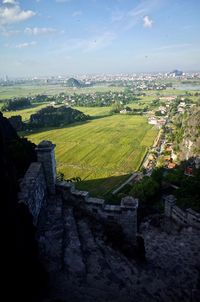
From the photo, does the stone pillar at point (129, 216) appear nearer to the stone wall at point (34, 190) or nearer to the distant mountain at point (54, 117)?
the stone wall at point (34, 190)

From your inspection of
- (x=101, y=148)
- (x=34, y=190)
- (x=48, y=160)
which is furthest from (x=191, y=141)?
(x=34, y=190)

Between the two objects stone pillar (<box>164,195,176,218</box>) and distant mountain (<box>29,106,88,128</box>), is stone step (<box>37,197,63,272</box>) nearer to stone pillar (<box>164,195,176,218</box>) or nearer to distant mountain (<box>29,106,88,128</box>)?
stone pillar (<box>164,195,176,218</box>)

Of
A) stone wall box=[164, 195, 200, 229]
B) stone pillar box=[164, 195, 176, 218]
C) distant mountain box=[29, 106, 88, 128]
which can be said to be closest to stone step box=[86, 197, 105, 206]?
stone wall box=[164, 195, 200, 229]

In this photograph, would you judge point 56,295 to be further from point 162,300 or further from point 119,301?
point 162,300

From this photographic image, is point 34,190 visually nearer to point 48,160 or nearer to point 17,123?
point 48,160

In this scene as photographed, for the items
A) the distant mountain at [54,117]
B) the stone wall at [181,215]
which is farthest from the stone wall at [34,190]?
the distant mountain at [54,117]

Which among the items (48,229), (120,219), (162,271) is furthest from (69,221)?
(162,271)
